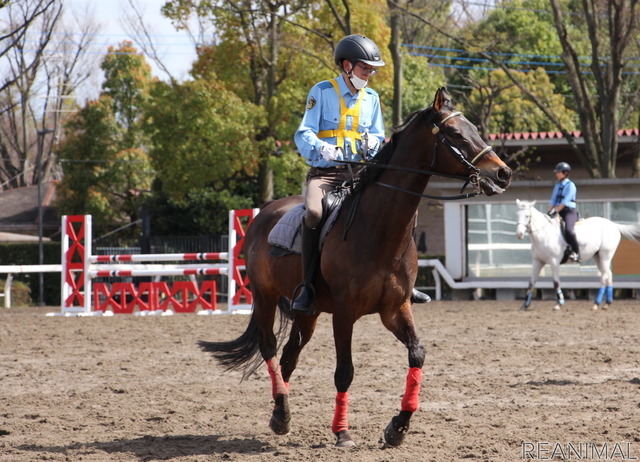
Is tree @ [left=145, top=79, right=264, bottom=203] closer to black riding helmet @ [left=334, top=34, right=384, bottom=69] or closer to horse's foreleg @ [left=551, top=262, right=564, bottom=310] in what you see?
horse's foreleg @ [left=551, top=262, right=564, bottom=310]

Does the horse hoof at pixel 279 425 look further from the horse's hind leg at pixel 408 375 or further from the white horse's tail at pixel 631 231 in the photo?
the white horse's tail at pixel 631 231

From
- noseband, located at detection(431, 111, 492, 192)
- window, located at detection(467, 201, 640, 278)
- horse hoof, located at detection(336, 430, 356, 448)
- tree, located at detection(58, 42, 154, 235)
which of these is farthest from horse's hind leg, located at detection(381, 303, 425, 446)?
tree, located at detection(58, 42, 154, 235)

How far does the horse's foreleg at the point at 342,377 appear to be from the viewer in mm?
5621

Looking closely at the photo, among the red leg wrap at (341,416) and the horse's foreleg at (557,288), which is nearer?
the red leg wrap at (341,416)

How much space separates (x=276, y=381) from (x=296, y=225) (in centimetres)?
116

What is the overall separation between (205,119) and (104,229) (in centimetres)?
1136

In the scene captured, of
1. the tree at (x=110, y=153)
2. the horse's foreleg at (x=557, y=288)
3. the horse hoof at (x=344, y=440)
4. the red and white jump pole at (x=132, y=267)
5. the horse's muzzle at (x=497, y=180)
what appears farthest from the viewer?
the tree at (x=110, y=153)

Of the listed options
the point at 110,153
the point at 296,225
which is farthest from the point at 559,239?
the point at 110,153

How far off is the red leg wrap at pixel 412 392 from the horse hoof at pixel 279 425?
0.89m

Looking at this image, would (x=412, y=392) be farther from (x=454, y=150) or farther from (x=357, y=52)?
(x=357, y=52)

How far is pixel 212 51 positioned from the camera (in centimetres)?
3075

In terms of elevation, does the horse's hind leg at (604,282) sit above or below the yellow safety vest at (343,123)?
below

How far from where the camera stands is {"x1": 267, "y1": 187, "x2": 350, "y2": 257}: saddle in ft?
19.8

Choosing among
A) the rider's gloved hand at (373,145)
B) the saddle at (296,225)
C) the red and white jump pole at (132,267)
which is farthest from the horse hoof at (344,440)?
the red and white jump pole at (132,267)
